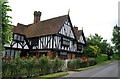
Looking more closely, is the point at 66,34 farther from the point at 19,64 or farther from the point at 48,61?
the point at 19,64

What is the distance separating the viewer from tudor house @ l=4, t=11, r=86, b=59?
28391 millimetres

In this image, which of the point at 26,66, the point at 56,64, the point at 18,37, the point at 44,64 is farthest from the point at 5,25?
the point at 18,37

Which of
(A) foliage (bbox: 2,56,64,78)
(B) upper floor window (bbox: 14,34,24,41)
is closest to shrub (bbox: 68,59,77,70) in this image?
(A) foliage (bbox: 2,56,64,78)

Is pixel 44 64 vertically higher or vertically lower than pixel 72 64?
higher

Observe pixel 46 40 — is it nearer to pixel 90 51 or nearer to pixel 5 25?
pixel 90 51

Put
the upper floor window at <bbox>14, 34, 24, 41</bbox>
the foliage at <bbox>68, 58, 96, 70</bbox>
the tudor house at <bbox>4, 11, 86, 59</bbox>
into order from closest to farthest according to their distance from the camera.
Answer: the foliage at <bbox>68, 58, 96, 70</bbox>, the upper floor window at <bbox>14, 34, 24, 41</bbox>, the tudor house at <bbox>4, 11, 86, 59</bbox>

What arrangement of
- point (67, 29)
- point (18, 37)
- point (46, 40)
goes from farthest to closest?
point (67, 29)
point (46, 40)
point (18, 37)

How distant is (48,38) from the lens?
95.6 feet

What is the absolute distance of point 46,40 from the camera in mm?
29188

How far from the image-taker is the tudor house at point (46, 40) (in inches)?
1118

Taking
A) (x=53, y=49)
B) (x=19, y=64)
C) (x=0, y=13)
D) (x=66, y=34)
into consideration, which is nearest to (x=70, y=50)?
(x=66, y=34)

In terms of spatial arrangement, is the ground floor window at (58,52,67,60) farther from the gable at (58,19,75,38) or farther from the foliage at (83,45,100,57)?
the foliage at (83,45,100,57)

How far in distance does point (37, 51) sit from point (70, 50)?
6928 millimetres

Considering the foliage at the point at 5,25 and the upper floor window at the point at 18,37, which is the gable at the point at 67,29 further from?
the foliage at the point at 5,25
